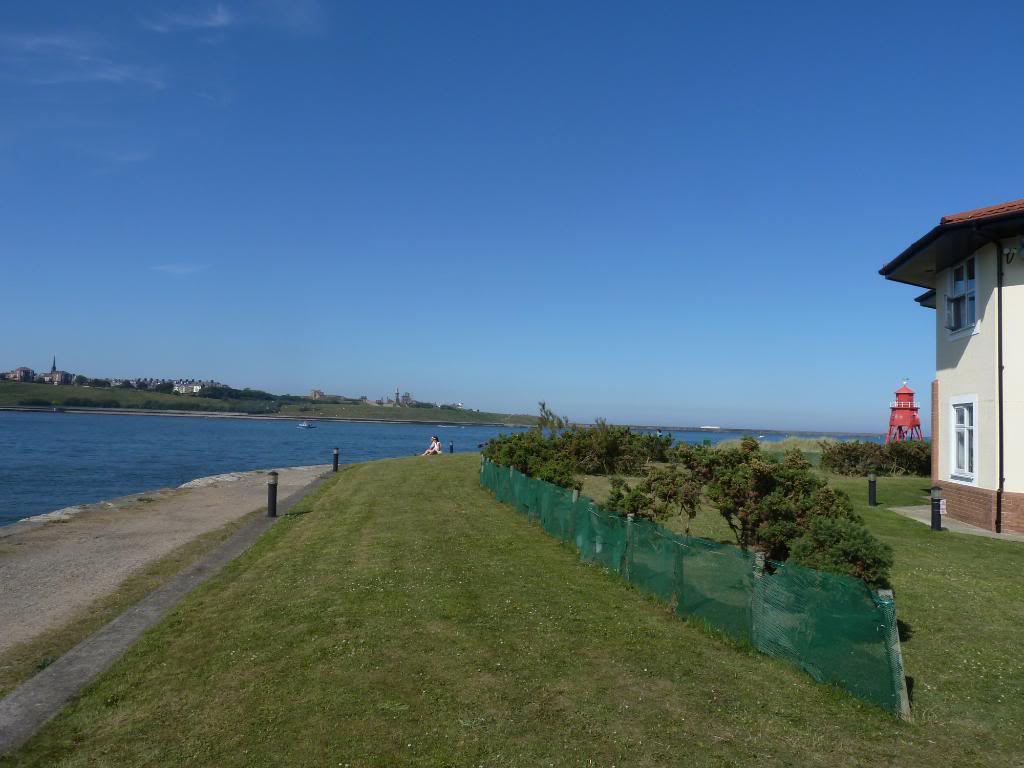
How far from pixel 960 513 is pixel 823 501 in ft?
34.3

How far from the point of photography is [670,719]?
5.95 metres

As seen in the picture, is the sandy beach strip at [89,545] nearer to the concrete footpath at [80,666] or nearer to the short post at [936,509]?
the concrete footpath at [80,666]

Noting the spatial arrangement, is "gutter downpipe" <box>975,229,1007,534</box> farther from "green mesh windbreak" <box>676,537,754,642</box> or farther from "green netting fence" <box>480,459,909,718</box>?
"green mesh windbreak" <box>676,537,754,642</box>

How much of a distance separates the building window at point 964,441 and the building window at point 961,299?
189 cm

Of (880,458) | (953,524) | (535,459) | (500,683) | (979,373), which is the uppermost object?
(979,373)

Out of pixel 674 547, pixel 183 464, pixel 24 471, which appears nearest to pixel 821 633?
pixel 674 547

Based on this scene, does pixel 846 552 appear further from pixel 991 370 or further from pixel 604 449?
pixel 604 449

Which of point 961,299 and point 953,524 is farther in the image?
point 961,299

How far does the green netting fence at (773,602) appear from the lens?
6211 millimetres

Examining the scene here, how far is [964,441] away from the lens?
17953mm

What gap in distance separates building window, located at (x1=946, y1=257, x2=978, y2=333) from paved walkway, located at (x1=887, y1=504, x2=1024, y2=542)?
15.1 ft

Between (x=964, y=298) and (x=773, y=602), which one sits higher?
(x=964, y=298)

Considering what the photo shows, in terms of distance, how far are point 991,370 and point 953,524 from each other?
12.5 ft

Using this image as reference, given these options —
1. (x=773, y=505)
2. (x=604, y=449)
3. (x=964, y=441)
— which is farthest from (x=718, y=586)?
(x=604, y=449)
